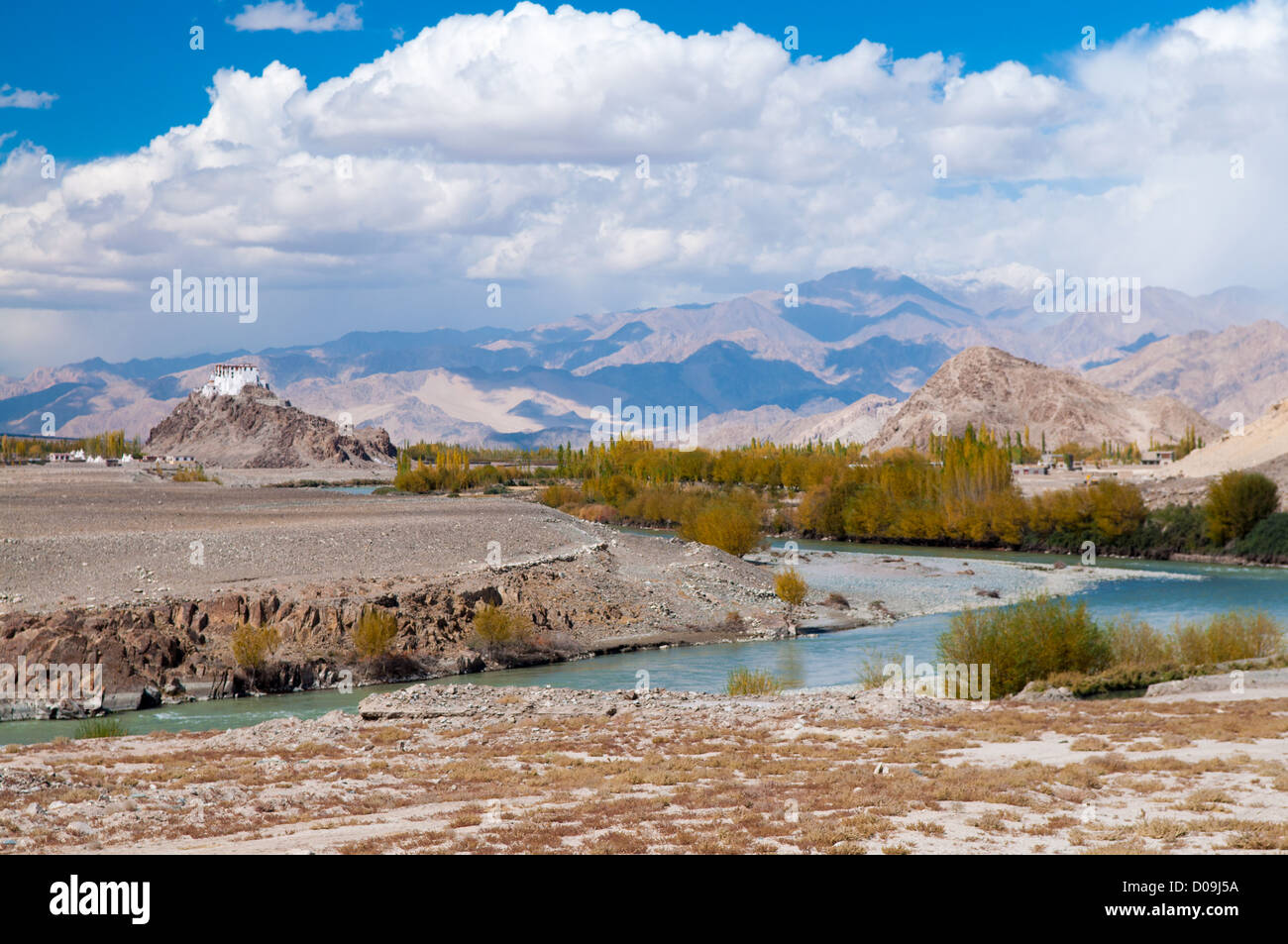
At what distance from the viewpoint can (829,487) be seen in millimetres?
81312

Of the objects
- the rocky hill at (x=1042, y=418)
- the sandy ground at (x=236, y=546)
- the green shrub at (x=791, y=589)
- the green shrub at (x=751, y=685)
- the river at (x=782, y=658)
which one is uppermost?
the rocky hill at (x=1042, y=418)

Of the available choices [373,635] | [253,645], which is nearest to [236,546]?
[373,635]

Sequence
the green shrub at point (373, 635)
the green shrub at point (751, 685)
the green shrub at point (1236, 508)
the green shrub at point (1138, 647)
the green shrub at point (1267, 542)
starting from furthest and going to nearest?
the green shrub at point (1236, 508), the green shrub at point (1267, 542), the green shrub at point (373, 635), the green shrub at point (1138, 647), the green shrub at point (751, 685)

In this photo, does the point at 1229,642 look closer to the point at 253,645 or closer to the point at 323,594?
the point at 253,645

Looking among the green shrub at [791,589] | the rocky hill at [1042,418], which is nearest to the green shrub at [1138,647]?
the green shrub at [791,589]

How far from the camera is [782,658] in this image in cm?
3566

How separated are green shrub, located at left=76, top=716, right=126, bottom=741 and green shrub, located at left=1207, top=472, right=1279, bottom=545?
2345 inches

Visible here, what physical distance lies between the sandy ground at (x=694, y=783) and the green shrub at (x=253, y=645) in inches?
323

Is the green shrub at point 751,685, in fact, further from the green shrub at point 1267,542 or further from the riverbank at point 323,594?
the green shrub at point 1267,542

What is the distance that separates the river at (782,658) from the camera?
88.9 feet
